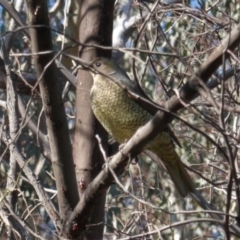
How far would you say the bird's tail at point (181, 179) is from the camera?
4.30 meters

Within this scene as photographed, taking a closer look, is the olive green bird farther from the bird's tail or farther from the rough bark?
the rough bark

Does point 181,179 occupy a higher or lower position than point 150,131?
lower

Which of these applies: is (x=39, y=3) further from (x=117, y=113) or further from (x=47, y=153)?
(x=117, y=113)

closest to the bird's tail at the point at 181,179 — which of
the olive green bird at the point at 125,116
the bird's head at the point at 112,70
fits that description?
the olive green bird at the point at 125,116

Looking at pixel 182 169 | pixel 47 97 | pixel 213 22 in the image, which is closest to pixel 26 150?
pixel 182 169

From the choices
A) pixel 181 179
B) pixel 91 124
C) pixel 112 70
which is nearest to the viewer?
pixel 91 124

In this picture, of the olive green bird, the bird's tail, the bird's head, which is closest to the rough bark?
the bird's head

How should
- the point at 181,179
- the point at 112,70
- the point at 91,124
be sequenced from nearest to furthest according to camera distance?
the point at 91,124 < the point at 112,70 < the point at 181,179

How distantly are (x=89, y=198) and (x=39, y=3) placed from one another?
2.89 feet

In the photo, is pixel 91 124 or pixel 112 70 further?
pixel 112 70

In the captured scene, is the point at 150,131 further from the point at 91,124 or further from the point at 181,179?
the point at 181,179

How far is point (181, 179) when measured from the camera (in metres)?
4.33

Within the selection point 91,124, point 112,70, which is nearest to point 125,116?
point 112,70

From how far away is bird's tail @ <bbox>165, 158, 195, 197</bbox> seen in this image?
4.30m
